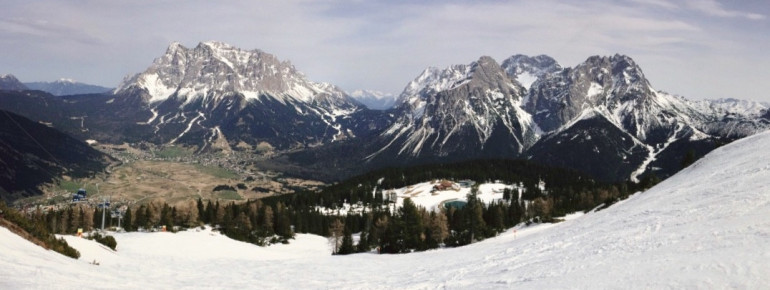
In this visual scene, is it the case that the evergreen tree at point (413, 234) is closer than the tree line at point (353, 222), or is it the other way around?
the evergreen tree at point (413, 234)

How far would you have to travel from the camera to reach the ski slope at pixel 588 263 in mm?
17859

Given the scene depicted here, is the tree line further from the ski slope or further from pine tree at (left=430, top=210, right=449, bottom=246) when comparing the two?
the ski slope

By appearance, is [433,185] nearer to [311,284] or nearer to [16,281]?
[311,284]

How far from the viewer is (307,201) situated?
180500 millimetres

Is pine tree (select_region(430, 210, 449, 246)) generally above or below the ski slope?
below

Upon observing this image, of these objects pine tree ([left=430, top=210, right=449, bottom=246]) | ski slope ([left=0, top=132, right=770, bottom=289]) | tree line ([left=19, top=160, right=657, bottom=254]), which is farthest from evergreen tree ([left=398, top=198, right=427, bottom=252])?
ski slope ([left=0, top=132, right=770, bottom=289])

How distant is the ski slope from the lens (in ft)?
58.6

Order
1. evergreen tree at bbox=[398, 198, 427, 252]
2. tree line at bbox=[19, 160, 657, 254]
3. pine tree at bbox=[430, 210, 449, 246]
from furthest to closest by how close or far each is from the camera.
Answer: tree line at bbox=[19, 160, 657, 254] < pine tree at bbox=[430, 210, 449, 246] < evergreen tree at bbox=[398, 198, 427, 252]

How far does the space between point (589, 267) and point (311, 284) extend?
16419 millimetres

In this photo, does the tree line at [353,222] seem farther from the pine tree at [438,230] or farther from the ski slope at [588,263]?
the ski slope at [588,263]

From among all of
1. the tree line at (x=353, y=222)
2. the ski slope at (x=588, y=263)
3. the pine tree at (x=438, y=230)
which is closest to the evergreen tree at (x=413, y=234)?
the tree line at (x=353, y=222)

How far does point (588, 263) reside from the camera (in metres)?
23.2

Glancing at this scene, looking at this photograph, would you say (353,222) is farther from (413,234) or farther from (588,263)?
(588,263)

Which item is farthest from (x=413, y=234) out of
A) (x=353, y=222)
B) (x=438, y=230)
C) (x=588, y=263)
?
(x=353, y=222)
